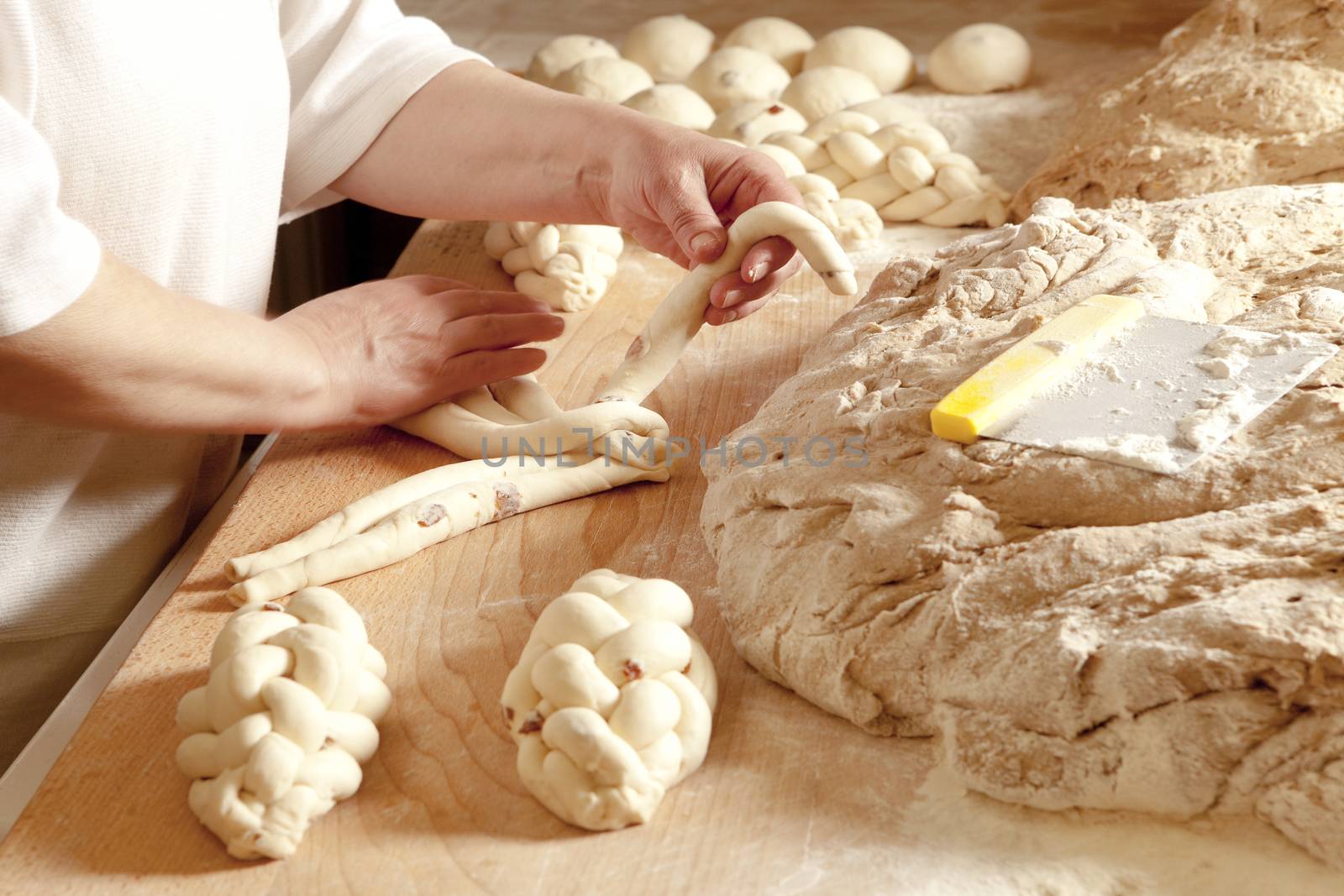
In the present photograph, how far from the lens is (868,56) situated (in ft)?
10.8

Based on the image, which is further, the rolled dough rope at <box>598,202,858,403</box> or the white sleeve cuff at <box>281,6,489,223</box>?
the white sleeve cuff at <box>281,6,489,223</box>

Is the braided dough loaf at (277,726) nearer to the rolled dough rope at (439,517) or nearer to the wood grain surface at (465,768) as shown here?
the wood grain surface at (465,768)

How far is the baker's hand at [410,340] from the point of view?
1.66 metres

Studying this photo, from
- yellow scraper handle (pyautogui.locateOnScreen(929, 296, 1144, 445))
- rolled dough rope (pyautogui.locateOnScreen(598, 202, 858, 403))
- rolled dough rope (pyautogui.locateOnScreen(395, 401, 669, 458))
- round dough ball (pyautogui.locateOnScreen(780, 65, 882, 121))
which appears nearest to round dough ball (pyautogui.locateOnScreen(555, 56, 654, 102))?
round dough ball (pyautogui.locateOnScreen(780, 65, 882, 121))

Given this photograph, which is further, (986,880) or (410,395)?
(410,395)

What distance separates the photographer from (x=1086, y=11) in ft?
12.7

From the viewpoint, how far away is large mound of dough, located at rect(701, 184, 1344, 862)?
3.53 ft

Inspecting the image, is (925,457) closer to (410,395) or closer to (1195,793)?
(1195,793)

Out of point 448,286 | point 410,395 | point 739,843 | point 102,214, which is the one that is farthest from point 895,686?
point 102,214

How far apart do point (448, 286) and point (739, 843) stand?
1.10m

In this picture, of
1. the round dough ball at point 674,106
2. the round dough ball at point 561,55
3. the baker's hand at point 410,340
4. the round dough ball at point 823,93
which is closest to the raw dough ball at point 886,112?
the round dough ball at point 823,93

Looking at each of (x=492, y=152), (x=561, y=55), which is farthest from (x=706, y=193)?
(x=561, y=55)

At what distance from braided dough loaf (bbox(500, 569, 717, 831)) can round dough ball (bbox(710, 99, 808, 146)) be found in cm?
183

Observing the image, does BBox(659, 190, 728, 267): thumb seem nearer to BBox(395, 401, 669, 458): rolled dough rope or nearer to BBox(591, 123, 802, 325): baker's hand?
BBox(591, 123, 802, 325): baker's hand
